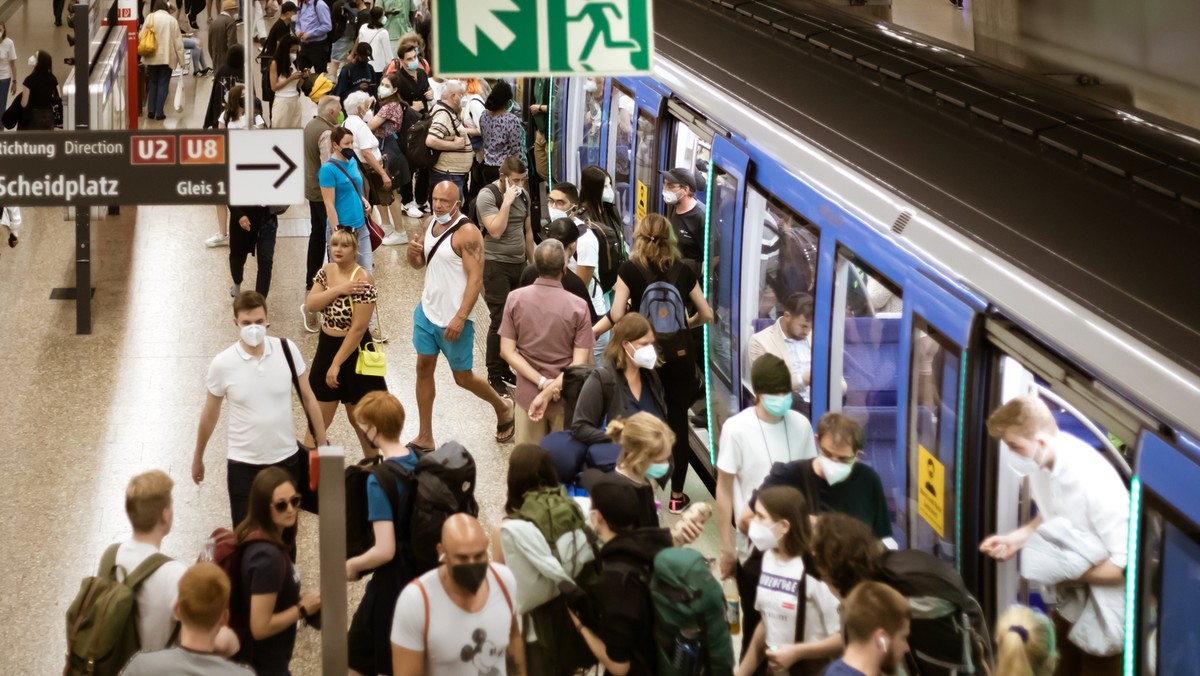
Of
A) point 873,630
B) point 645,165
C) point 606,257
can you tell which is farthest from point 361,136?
point 873,630

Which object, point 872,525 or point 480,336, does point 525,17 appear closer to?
point 872,525

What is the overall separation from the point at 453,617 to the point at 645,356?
247cm

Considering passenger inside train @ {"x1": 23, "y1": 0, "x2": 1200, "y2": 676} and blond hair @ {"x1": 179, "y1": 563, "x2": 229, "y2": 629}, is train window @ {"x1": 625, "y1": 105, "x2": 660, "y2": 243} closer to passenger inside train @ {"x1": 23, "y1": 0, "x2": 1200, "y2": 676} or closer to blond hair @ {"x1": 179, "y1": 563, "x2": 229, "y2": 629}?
passenger inside train @ {"x1": 23, "y1": 0, "x2": 1200, "y2": 676}

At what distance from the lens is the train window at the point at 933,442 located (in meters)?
5.57

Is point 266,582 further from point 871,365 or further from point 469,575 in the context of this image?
point 871,365

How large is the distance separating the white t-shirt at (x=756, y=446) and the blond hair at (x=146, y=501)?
2.30m

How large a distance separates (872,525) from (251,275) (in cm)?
904

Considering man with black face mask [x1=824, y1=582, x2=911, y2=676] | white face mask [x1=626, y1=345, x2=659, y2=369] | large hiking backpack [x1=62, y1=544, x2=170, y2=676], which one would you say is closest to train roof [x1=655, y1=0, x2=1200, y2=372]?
man with black face mask [x1=824, y1=582, x2=911, y2=676]

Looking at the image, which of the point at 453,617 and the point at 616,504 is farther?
the point at 616,504

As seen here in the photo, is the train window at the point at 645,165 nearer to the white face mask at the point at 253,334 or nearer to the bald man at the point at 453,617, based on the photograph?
the white face mask at the point at 253,334

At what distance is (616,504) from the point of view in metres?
5.33

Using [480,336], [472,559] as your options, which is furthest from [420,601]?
[480,336]

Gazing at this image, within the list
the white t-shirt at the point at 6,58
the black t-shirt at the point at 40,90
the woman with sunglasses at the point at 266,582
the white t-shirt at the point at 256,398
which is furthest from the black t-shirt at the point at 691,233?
the white t-shirt at the point at 6,58

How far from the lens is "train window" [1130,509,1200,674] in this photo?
417cm
